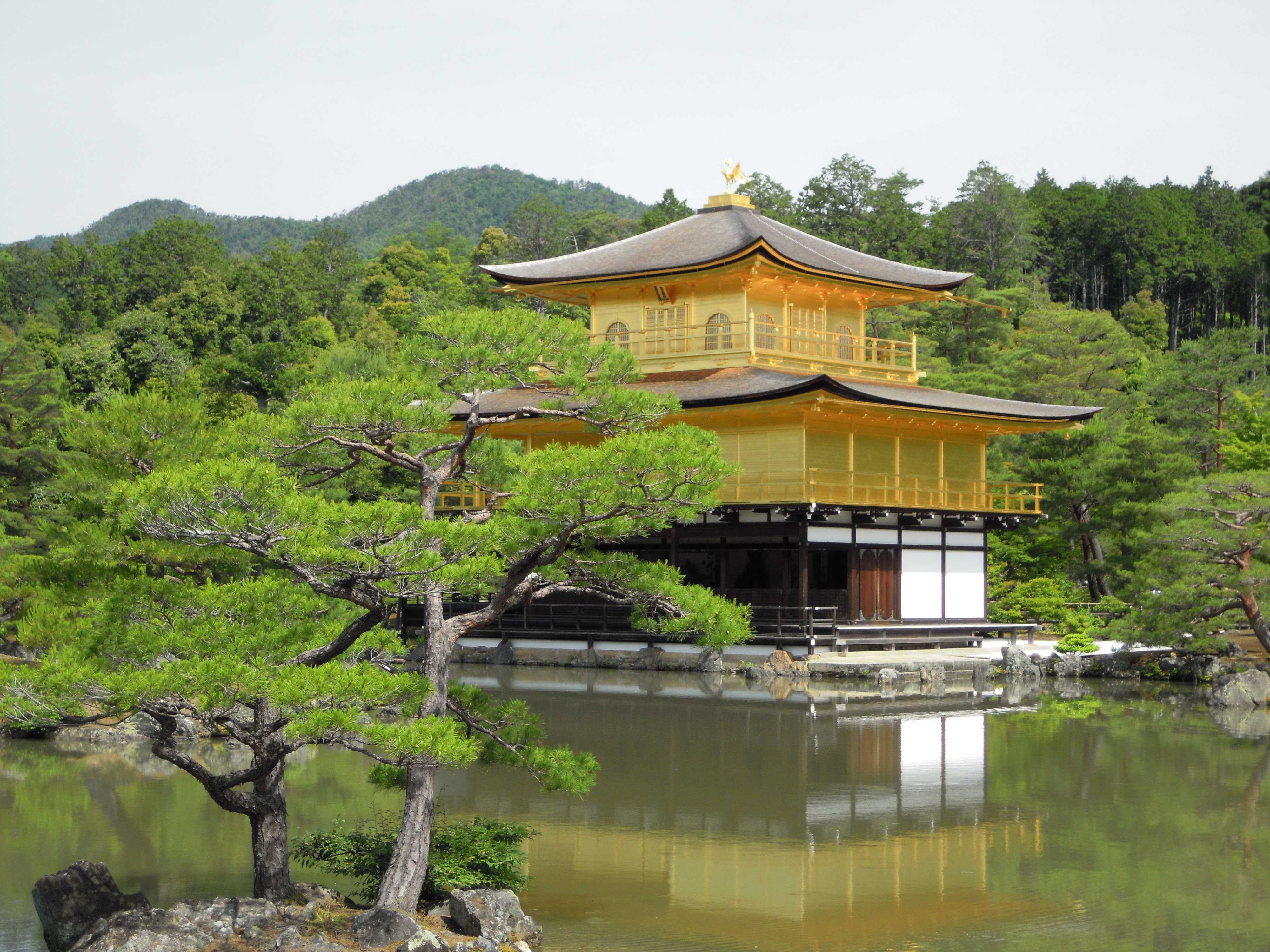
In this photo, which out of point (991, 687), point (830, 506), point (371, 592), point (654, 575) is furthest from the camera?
point (830, 506)

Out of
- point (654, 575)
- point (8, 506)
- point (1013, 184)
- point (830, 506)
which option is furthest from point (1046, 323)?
point (654, 575)

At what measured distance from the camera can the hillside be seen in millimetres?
135375

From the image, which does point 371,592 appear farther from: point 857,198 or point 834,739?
point 857,198

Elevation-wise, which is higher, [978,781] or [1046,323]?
[1046,323]

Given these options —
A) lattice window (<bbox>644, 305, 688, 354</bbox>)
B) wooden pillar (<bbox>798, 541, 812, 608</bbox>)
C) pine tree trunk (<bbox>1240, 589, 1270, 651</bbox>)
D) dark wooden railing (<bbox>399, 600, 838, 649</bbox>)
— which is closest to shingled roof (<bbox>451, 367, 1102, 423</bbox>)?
lattice window (<bbox>644, 305, 688, 354</bbox>)

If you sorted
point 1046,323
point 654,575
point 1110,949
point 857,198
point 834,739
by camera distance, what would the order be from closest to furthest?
point 1110,949
point 654,575
point 834,739
point 1046,323
point 857,198

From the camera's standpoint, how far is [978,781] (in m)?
14.6

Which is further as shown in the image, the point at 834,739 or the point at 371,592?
the point at 834,739

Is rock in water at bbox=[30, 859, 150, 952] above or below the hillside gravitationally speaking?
below

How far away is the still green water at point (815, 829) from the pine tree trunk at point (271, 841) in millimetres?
918

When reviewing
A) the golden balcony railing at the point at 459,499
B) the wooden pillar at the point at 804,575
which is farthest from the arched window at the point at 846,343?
the golden balcony railing at the point at 459,499

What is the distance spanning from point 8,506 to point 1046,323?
1199 inches

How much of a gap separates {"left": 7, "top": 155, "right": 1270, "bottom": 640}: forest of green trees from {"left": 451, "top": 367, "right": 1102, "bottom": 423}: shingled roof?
3.56 meters

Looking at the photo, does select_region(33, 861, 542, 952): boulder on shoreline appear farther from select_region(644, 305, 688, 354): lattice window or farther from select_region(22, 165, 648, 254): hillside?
select_region(22, 165, 648, 254): hillside
